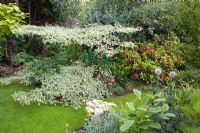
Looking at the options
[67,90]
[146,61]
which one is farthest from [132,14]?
[67,90]

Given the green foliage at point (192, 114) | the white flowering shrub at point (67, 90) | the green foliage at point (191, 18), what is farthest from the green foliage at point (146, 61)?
the green foliage at point (192, 114)

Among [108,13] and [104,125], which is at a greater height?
[108,13]

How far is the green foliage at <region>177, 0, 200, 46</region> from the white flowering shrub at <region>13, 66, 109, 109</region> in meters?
2.10

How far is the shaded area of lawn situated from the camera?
229 inches

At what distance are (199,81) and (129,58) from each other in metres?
2.20

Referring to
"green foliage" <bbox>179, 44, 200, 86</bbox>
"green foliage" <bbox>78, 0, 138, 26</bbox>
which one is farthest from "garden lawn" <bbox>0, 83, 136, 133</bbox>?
"green foliage" <bbox>78, 0, 138, 26</bbox>

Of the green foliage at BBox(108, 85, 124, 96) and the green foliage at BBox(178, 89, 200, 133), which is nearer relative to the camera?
the green foliage at BBox(178, 89, 200, 133)

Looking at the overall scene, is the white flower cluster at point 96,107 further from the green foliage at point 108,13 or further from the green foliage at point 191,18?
the green foliage at point 108,13

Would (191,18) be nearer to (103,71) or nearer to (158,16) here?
(103,71)

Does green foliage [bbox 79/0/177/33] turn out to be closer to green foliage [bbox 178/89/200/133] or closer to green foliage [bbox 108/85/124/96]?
green foliage [bbox 108/85/124/96]

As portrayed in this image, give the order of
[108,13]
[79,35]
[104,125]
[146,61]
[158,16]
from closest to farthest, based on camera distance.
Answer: [104,125] → [79,35] → [146,61] → [108,13] → [158,16]

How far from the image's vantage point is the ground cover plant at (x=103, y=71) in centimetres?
440

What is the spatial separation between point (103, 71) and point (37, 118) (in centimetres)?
218

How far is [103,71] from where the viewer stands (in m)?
7.79
